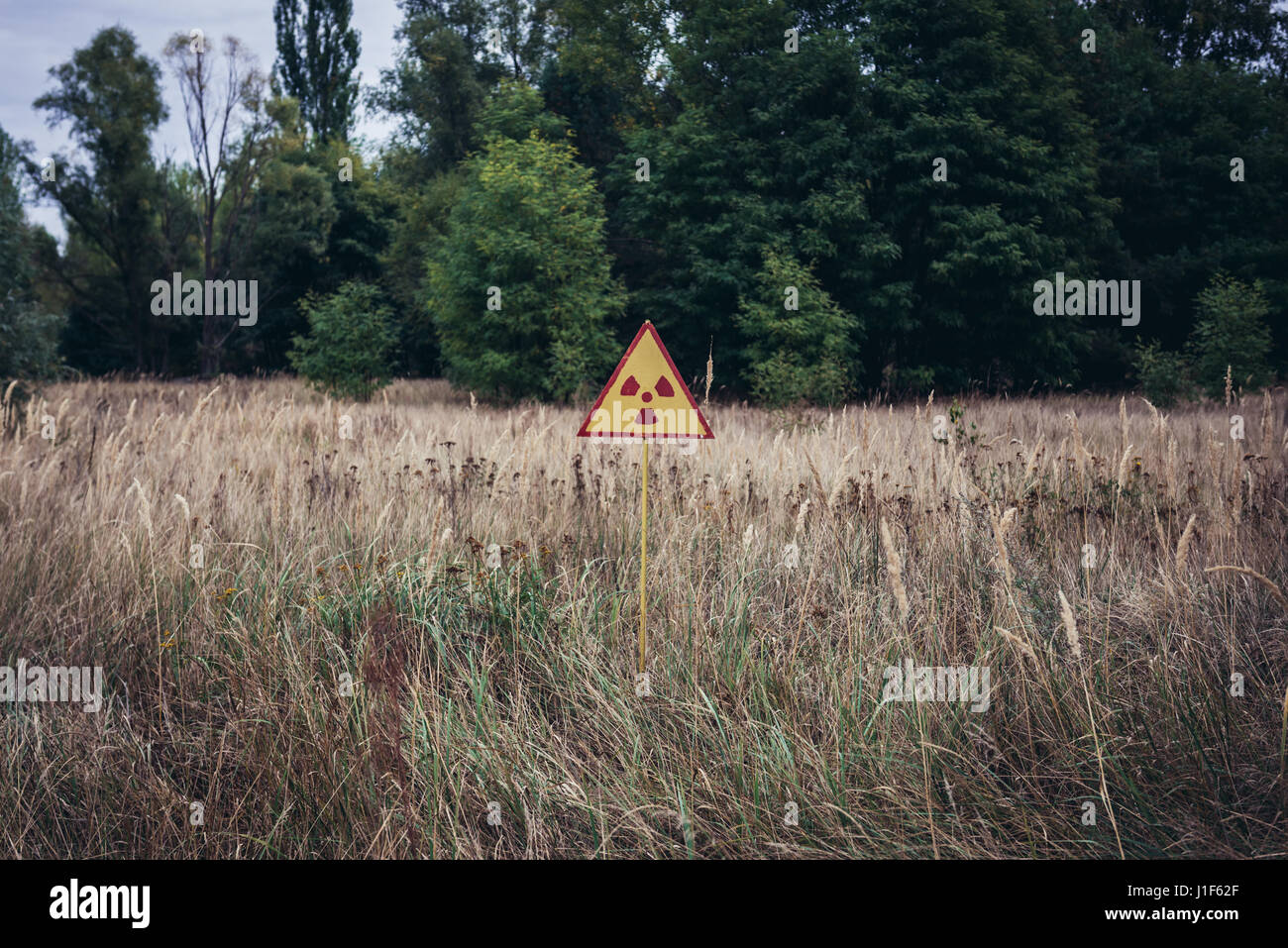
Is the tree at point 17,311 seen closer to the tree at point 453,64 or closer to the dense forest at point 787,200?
the dense forest at point 787,200

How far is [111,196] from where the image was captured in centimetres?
2966

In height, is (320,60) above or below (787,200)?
above

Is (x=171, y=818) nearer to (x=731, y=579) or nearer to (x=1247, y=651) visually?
(x=731, y=579)

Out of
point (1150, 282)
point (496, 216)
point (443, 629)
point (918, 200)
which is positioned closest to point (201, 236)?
point (496, 216)

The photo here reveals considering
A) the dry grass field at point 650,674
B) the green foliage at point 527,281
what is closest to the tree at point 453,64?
the green foliage at point 527,281

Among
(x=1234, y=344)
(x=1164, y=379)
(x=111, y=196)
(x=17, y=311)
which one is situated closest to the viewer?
(x=17, y=311)

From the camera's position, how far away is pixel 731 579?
12.4 feet

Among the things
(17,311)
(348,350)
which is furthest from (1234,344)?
(17,311)

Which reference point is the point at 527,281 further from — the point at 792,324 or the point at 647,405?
the point at 647,405

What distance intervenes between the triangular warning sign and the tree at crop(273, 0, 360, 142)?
39.9 meters

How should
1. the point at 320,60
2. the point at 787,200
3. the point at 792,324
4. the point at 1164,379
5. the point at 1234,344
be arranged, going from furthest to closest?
the point at 320,60
the point at 787,200
the point at 792,324
the point at 1234,344
the point at 1164,379

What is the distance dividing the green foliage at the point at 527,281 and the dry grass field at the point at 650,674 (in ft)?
45.6

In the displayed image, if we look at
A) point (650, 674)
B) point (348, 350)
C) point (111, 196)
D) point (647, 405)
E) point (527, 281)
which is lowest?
point (650, 674)

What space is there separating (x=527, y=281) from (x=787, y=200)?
8.04 metres
